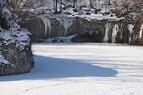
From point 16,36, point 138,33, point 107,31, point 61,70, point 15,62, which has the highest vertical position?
point 16,36

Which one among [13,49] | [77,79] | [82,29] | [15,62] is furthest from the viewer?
[82,29]

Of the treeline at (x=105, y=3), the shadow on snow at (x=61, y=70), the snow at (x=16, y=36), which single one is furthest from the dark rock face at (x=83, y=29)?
the snow at (x=16, y=36)

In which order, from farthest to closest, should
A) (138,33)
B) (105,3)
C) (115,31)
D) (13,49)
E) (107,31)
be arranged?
(105,3) < (107,31) < (115,31) < (138,33) < (13,49)

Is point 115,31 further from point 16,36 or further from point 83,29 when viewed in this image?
point 16,36

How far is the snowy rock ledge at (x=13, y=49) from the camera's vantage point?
15242 millimetres

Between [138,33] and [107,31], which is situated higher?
[107,31]

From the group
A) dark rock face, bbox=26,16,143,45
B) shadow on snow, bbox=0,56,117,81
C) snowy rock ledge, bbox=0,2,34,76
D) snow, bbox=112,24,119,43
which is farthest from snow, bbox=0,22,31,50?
snow, bbox=112,24,119,43

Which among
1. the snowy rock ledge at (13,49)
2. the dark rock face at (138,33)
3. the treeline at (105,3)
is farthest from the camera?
the treeline at (105,3)

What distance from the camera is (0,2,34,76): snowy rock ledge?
1524 centimetres

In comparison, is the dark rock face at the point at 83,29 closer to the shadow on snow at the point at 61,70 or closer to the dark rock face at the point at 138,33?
the dark rock face at the point at 138,33

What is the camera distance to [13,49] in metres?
15.5

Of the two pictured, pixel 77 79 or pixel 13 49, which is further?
pixel 13 49

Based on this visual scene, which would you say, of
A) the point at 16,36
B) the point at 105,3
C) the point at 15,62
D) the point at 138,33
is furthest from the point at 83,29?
the point at 15,62

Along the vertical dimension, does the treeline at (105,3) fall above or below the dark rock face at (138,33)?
above
